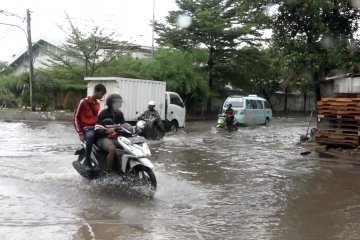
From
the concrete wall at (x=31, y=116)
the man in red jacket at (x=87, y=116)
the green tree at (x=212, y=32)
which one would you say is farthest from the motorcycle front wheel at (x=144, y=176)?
the green tree at (x=212, y=32)

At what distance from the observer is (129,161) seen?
724 centimetres

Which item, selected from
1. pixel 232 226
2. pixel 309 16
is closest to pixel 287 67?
pixel 309 16

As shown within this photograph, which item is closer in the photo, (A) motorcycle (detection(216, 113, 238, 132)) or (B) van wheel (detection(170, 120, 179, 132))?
(B) van wheel (detection(170, 120, 179, 132))

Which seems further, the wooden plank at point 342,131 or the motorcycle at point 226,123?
the motorcycle at point 226,123

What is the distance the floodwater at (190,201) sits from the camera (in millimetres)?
5547

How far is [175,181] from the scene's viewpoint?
8.84 metres

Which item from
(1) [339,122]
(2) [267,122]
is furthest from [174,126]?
(2) [267,122]

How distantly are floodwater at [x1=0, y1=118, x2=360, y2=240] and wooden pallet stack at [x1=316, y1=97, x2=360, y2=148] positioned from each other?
65.4 inches

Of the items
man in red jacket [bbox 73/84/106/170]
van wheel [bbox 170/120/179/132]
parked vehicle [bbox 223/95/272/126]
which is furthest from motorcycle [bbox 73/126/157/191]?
parked vehicle [bbox 223/95/272/126]

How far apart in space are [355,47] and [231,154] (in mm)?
4971

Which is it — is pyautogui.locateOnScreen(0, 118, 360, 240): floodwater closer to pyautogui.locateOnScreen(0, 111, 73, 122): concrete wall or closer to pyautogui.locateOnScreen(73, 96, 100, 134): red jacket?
pyautogui.locateOnScreen(73, 96, 100, 134): red jacket

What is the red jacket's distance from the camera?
774 cm

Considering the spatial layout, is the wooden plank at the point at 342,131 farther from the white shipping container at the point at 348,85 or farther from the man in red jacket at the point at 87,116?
the man in red jacket at the point at 87,116

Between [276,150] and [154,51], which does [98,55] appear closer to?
[154,51]
